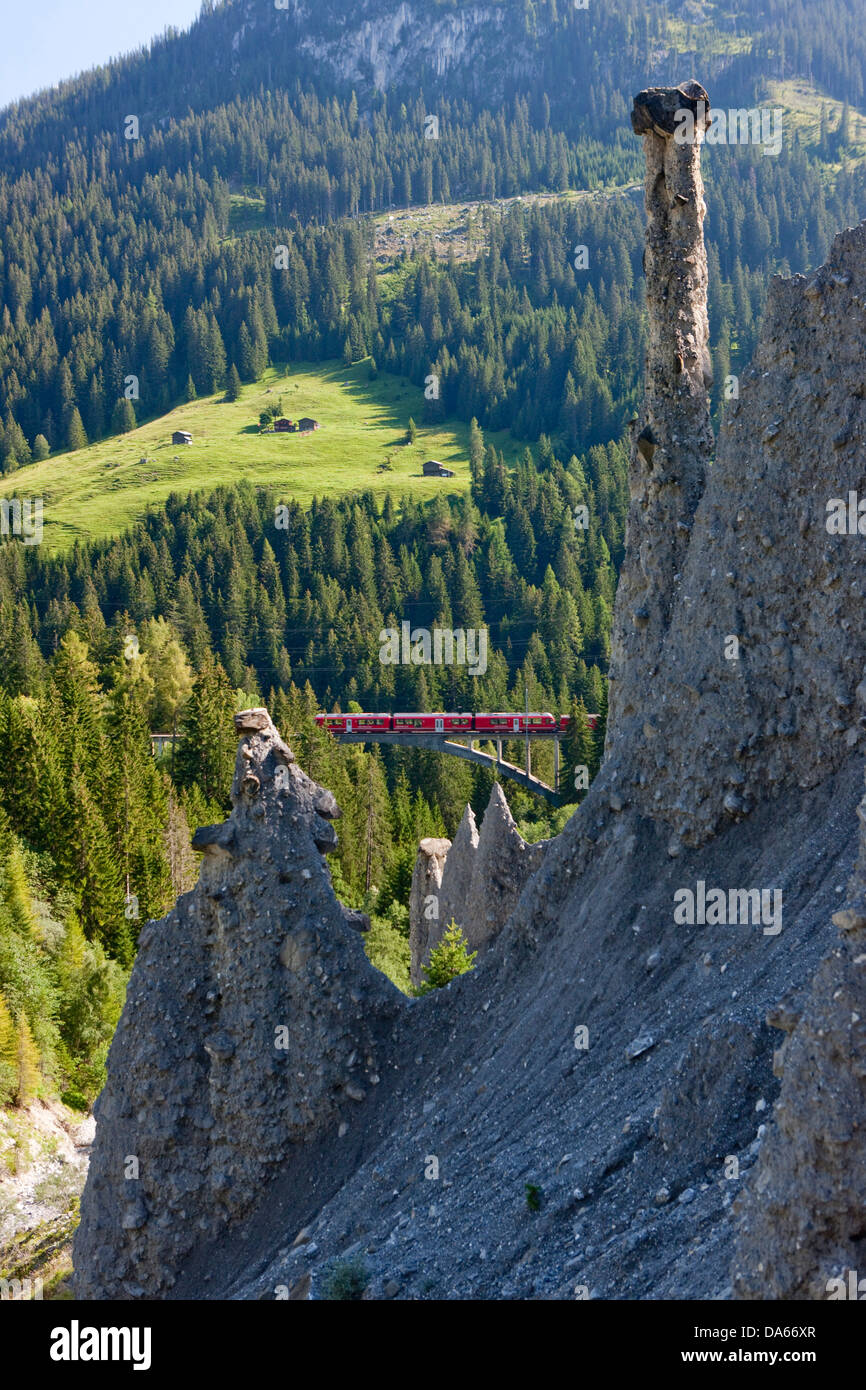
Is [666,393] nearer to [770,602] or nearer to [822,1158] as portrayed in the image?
[770,602]

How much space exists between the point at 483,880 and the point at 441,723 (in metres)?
66.1

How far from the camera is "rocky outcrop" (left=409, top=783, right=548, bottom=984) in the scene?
3838 centimetres

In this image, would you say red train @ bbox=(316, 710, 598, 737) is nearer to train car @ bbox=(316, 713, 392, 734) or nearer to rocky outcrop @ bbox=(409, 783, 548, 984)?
train car @ bbox=(316, 713, 392, 734)

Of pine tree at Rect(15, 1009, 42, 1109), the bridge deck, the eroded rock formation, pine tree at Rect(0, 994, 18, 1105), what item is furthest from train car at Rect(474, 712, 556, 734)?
the eroded rock formation

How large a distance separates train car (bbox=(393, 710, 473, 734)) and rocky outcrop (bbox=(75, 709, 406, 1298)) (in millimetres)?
78704

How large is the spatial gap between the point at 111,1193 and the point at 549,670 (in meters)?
123

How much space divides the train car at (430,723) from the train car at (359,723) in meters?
0.93

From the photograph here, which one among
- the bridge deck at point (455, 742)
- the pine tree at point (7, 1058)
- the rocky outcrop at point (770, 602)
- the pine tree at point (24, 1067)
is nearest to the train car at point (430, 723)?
the bridge deck at point (455, 742)

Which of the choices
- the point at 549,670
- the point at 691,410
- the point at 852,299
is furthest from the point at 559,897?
the point at 549,670

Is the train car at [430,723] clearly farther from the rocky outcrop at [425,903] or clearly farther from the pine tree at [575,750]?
the rocky outcrop at [425,903]

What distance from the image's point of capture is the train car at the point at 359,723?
105m

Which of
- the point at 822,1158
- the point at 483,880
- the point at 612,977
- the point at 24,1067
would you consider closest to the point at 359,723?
the point at 24,1067
